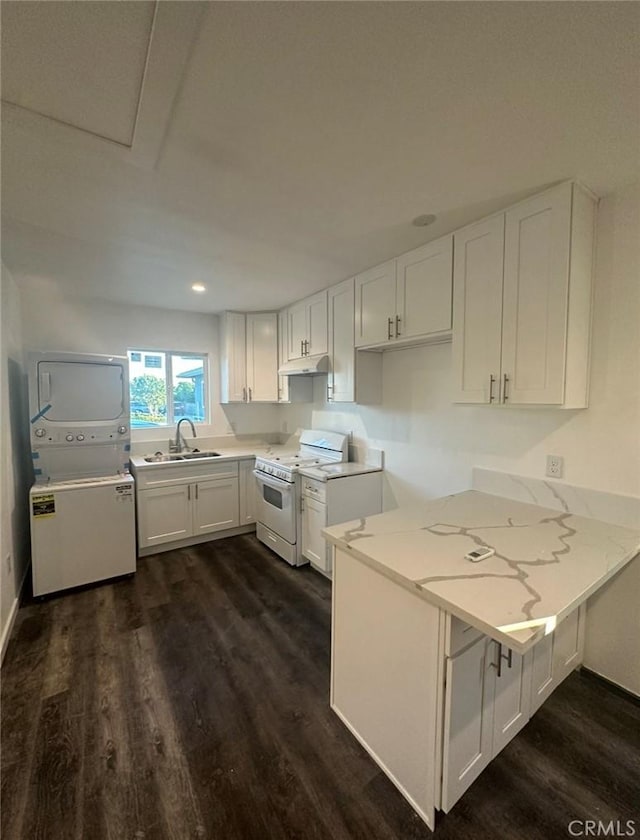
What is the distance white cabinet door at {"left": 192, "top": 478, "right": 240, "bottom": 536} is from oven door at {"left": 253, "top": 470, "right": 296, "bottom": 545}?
29 centimetres

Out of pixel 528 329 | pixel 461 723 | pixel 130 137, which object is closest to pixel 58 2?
pixel 130 137

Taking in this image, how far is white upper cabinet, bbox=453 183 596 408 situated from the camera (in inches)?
63.1

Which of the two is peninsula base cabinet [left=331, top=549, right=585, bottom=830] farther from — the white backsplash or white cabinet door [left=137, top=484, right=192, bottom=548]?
white cabinet door [left=137, top=484, right=192, bottom=548]

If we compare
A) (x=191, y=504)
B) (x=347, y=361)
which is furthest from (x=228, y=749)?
(x=347, y=361)

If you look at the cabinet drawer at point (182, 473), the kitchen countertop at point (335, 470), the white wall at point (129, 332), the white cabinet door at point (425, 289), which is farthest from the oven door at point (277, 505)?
the white cabinet door at point (425, 289)

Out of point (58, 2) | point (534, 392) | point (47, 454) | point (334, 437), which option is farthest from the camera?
point (334, 437)

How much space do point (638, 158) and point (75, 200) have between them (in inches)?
99.0

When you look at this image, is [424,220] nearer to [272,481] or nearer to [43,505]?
[272,481]

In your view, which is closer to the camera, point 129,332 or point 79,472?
point 79,472

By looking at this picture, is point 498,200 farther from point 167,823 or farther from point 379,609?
point 167,823

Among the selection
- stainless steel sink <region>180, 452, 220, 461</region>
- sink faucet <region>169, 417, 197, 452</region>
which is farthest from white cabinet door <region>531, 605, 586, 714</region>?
sink faucet <region>169, 417, 197, 452</region>

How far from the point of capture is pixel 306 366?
10.7 ft

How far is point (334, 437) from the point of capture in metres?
3.40

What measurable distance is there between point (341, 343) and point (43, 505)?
257 centimetres
